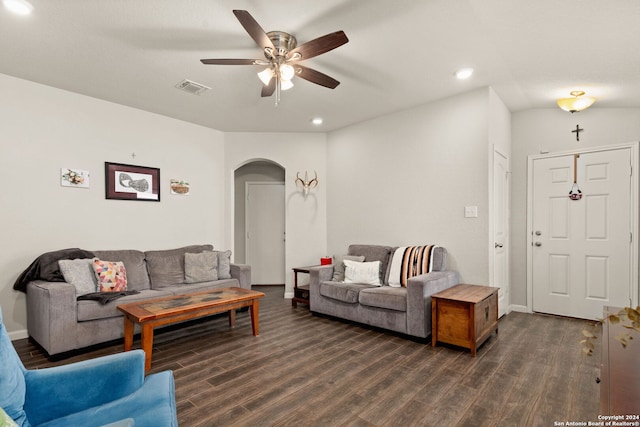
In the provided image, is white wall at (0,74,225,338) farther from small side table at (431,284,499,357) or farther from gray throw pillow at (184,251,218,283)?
small side table at (431,284,499,357)

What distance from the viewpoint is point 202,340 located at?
331cm

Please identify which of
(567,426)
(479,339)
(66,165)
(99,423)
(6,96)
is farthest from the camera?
(66,165)

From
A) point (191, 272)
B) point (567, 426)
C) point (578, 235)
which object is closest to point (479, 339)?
point (567, 426)

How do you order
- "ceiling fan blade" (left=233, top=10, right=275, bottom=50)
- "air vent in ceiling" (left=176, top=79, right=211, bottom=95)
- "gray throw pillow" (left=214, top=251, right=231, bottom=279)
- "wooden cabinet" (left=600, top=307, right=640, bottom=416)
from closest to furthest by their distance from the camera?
1. "wooden cabinet" (left=600, top=307, right=640, bottom=416)
2. "ceiling fan blade" (left=233, top=10, right=275, bottom=50)
3. "air vent in ceiling" (left=176, top=79, right=211, bottom=95)
4. "gray throw pillow" (left=214, top=251, right=231, bottom=279)

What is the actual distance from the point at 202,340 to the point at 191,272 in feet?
3.54

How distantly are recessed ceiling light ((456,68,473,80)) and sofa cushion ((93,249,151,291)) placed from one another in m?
4.16

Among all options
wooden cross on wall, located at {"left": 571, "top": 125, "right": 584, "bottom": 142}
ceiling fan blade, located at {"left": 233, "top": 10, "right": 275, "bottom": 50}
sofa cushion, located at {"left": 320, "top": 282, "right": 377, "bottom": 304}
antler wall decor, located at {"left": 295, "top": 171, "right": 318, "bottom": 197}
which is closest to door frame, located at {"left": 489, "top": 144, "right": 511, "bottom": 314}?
wooden cross on wall, located at {"left": 571, "top": 125, "right": 584, "bottom": 142}

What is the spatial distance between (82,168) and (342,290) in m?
3.36

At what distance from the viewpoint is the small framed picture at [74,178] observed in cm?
362

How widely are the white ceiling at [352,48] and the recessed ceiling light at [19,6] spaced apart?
0.18ft

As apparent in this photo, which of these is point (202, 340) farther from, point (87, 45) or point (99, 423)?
point (87, 45)

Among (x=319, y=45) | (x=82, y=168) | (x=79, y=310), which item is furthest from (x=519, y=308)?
(x=82, y=168)

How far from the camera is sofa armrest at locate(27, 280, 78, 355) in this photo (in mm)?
2824

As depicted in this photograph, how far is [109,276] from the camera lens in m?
3.37
